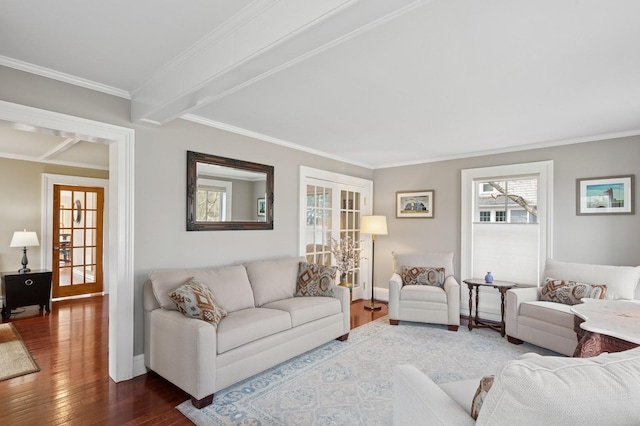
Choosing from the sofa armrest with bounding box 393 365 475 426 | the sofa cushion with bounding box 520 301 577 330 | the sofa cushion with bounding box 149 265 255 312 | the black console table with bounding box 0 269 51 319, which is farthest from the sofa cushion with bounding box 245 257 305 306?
the black console table with bounding box 0 269 51 319

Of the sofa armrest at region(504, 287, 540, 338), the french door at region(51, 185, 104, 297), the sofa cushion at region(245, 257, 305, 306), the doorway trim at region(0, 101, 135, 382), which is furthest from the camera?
the french door at region(51, 185, 104, 297)

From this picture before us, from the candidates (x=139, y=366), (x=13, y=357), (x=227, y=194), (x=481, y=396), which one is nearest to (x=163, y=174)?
(x=227, y=194)

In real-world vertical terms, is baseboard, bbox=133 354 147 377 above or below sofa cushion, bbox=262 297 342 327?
below

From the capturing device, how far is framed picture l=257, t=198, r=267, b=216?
159 inches

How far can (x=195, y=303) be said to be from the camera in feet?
8.50

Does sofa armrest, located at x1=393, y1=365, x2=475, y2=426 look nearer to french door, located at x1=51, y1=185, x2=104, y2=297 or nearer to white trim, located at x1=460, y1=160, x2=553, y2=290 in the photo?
white trim, located at x1=460, y1=160, x2=553, y2=290

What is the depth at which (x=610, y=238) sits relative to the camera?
3.85 m

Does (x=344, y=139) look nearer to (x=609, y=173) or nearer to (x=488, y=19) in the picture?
(x=488, y=19)

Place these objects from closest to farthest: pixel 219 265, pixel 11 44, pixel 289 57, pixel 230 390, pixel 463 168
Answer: pixel 289 57, pixel 11 44, pixel 230 390, pixel 219 265, pixel 463 168

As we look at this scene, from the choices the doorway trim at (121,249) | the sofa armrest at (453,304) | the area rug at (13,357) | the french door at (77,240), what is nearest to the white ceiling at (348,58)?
the doorway trim at (121,249)

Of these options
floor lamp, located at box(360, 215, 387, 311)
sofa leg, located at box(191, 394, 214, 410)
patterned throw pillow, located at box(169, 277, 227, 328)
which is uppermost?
floor lamp, located at box(360, 215, 387, 311)

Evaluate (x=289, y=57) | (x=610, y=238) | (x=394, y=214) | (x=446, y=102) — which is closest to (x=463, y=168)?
(x=394, y=214)

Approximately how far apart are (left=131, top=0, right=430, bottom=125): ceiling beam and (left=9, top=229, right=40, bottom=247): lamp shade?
397 cm

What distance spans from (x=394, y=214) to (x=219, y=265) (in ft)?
10.6
